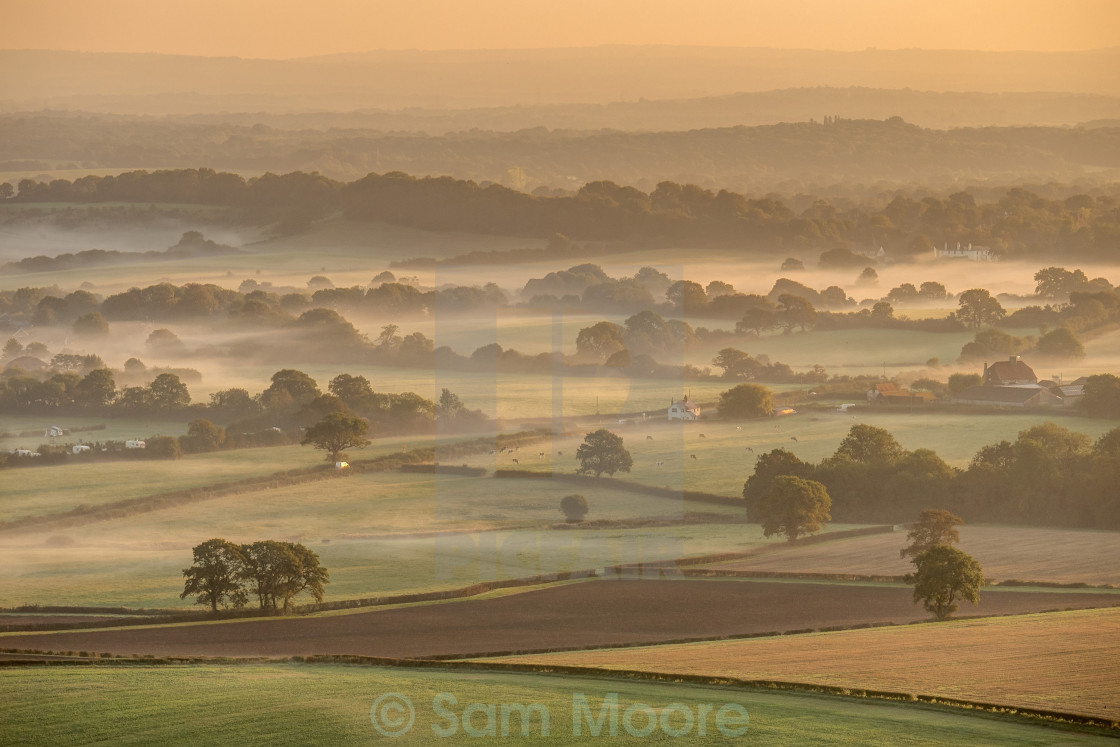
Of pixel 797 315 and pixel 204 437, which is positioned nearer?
pixel 204 437

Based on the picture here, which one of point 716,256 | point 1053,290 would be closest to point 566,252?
point 716,256

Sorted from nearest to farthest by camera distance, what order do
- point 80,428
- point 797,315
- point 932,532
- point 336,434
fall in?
1. point 932,532
2. point 336,434
3. point 80,428
4. point 797,315

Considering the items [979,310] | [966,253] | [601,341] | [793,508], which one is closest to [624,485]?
[793,508]

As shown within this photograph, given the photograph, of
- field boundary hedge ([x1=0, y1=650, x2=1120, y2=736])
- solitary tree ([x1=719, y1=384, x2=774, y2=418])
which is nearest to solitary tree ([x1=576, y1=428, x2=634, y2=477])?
solitary tree ([x1=719, y1=384, x2=774, y2=418])

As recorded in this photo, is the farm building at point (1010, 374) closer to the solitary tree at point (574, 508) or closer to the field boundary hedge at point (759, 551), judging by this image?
the field boundary hedge at point (759, 551)

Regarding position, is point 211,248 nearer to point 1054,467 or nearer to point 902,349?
point 902,349

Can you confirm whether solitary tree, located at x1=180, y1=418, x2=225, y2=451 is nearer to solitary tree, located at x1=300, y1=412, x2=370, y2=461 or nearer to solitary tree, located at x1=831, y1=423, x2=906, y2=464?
solitary tree, located at x1=300, y1=412, x2=370, y2=461

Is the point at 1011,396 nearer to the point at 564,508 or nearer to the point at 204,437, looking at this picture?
the point at 564,508
